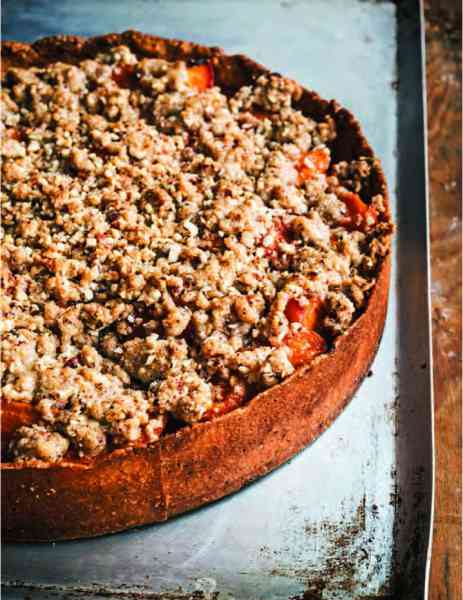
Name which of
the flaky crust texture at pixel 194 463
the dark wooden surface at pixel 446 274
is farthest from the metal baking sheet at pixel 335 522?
the dark wooden surface at pixel 446 274

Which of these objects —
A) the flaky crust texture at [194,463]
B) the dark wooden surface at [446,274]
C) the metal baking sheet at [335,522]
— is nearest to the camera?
the flaky crust texture at [194,463]

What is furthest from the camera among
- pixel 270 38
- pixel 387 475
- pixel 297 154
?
pixel 270 38

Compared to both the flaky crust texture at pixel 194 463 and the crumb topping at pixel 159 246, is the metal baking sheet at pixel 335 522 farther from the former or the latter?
the crumb topping at pixel 159 246

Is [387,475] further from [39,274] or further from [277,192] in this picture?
[39,274]

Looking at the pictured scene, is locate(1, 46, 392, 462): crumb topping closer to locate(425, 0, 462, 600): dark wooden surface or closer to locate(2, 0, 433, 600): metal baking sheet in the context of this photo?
locate(2, 0, 433, 600): metal baking sheet

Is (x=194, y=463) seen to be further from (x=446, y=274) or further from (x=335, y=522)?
(x=446, y=274)

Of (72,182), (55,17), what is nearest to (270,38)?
(55,17)
